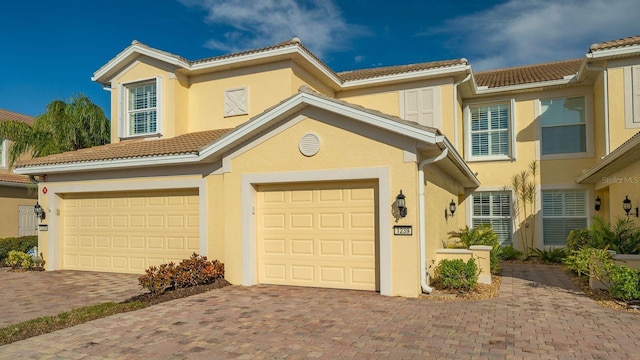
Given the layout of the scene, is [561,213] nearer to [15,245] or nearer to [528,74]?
[528,74]

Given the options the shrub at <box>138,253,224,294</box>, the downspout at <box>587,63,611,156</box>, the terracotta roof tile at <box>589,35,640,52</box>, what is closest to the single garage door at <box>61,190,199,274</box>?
the shrub at <box>138,253,224,294</box>

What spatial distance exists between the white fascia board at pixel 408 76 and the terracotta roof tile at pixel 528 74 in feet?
8.57

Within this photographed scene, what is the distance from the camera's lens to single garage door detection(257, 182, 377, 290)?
916 centimetres

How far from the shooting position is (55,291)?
9.85 metres

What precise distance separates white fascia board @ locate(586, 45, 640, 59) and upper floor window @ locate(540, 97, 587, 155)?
7.95 ft

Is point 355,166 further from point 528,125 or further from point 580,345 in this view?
point 528,125

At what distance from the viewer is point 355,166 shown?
29.7ft

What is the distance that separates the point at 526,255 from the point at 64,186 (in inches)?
590

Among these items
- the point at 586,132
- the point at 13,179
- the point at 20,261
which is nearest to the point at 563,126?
the point at 586,132

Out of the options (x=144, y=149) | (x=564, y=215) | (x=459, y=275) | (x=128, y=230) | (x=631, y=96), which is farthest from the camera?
(x=564, y=215)

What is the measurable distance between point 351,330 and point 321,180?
12.4 ft

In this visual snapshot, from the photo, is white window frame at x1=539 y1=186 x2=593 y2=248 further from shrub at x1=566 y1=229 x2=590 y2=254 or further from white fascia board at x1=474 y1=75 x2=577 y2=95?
white fascia board at x1=474 y1=75 x2=577 y2=95

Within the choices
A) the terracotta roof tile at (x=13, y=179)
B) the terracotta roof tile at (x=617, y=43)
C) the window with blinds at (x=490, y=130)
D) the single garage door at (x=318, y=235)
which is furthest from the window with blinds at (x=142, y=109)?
the terracotta roof tile at (x=617, y=43)

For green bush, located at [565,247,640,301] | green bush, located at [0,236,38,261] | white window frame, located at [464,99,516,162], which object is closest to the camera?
green bush, located at [565,247,640,301]
